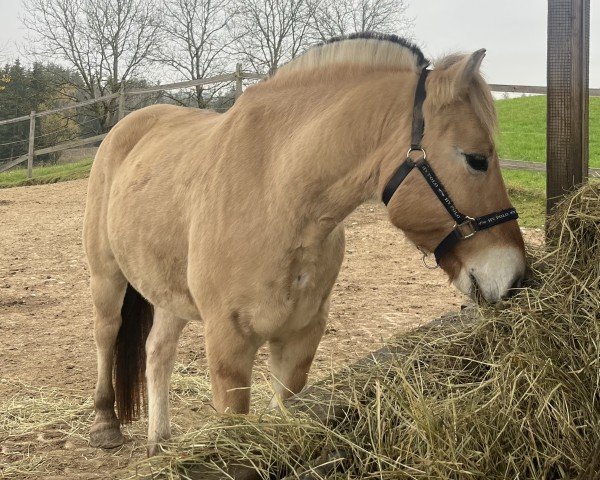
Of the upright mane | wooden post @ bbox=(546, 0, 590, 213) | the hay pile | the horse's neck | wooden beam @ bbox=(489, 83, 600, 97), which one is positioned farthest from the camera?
wooden beam @ bbox=(489, 83, 600, 97)

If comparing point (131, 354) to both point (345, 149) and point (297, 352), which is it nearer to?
point (297, 352)

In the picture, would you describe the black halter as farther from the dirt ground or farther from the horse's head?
the dirt ground

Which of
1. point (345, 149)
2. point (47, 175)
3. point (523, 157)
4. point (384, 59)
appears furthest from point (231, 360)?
point (47, 175)

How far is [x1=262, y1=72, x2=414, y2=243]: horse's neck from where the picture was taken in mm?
2293

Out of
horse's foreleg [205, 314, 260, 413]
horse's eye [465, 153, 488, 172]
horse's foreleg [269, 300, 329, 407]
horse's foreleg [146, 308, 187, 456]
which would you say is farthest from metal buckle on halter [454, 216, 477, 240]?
horse's foreleg [146, 308, 187, 456]

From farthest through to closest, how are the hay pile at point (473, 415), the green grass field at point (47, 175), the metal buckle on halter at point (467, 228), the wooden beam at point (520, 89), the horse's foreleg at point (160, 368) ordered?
the green grass field at point (47, 175) < the wooden beam at point (520, 89) < the horse's foreleg at point (160, 368) < the metal buckle on halter at point (467, 228) < the hay pile at point (473, 415)

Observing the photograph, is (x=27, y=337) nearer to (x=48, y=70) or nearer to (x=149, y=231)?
(x=149, y=231)

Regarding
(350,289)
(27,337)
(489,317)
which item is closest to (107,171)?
(27,337)

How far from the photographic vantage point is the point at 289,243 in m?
2.42

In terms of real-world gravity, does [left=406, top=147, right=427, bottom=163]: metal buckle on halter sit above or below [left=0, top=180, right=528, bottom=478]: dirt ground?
above

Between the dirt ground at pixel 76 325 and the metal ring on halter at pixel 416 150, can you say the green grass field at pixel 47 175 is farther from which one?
the metal ring on halter at pixel 416 150

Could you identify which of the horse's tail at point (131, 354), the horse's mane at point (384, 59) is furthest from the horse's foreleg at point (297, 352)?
the horse's tail at point (131, 354)

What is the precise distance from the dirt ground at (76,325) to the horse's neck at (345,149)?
604 millimetres

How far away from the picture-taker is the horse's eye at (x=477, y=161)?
2.15 meters
